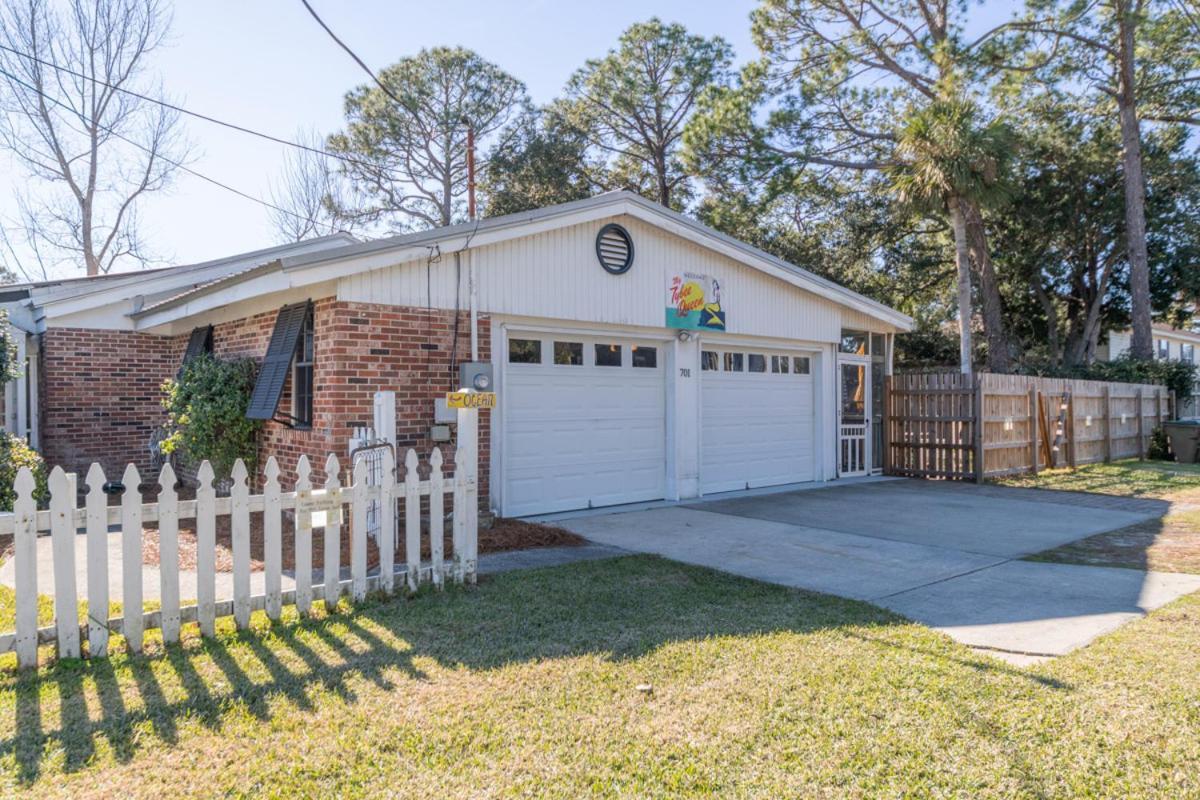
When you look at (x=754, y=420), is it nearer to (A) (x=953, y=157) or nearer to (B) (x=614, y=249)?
(B) (x=614, y=249)

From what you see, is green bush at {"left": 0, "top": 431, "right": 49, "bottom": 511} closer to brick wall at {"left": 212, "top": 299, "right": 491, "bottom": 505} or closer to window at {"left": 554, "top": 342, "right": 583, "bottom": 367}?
brick wall at {"left": 212, "top": 299, "right": 491, "bottom": 505}

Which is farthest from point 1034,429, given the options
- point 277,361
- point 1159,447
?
point 277,361

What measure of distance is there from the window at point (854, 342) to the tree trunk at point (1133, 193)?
12344 millimetres

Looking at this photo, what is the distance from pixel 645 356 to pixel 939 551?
4423 millimetres

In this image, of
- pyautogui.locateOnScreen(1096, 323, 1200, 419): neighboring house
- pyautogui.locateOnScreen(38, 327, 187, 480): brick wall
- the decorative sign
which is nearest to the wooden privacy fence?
the decorative sign

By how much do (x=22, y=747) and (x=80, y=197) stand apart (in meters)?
23.8

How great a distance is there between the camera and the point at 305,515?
4762 millimetres

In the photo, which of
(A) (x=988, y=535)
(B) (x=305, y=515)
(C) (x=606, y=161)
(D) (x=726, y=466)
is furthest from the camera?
(C) (x=606, y=161)

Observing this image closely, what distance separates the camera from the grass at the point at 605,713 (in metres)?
2.84

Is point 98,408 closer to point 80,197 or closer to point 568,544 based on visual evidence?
point 568,544

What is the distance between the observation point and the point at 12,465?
829 cm

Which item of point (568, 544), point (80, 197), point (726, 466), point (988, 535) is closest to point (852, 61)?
point (726, 466)

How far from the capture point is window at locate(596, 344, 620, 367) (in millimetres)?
9617

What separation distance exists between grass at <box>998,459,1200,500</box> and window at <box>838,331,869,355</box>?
10.7ft
